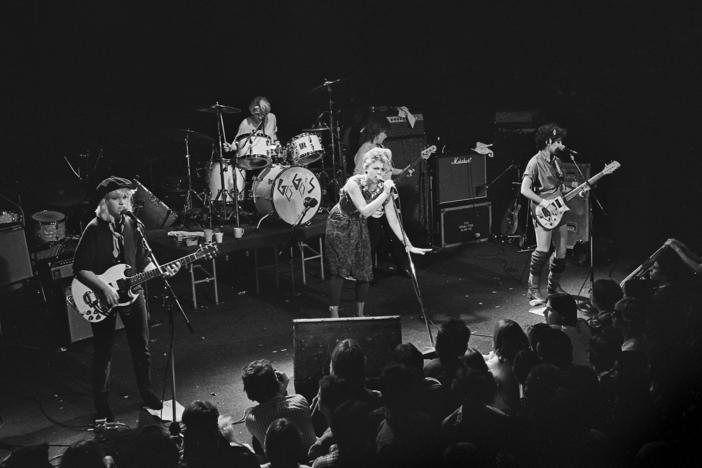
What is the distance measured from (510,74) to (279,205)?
5.08 m

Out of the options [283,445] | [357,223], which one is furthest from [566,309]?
[283,445]

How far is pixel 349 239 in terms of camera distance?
7062mm

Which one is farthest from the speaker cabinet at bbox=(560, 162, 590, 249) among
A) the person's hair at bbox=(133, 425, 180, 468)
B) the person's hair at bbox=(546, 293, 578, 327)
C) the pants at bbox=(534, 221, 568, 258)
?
the person's hair at bbox=(133, 425, 180, 468)

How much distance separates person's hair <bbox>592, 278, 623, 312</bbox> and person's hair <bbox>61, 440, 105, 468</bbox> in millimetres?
3943

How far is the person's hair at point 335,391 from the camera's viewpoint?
398cm

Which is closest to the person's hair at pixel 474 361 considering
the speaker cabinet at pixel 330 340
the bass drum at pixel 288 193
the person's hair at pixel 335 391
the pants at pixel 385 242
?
the person's hair at pixel 335 391

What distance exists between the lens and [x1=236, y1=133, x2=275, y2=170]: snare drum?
9.58 m

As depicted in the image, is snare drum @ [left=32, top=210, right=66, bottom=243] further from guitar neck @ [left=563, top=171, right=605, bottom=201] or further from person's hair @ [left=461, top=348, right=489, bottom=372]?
person's hair @ [left=461, top=348, right=489, bottom=372]

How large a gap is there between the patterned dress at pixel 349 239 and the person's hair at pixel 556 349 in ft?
9.89

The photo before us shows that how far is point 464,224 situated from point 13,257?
6.34m

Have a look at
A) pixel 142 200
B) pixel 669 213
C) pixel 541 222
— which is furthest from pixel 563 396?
pixel 669 213

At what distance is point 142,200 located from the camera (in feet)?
33.4

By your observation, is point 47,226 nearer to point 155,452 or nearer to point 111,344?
point 111,344

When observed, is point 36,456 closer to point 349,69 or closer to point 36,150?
point 36,150
